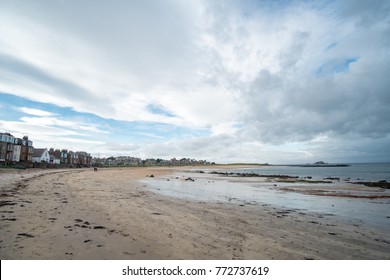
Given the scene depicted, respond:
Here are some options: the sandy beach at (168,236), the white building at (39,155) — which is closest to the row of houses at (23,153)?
the white building at (39,155)

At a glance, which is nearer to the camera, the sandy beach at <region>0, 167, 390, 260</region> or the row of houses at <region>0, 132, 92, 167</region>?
the sandy beach at <region>0, 167, 390, 260</region>

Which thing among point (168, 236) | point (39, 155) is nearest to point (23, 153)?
point (39, 155)

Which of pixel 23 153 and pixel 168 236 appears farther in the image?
pixel 23 153

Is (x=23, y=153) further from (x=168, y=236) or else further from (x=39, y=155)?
(x=168, y=236)

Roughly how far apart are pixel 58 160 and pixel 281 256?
126449 millimetres

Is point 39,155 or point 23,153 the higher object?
point 23,153

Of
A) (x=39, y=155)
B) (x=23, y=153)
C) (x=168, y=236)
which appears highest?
(x=23, y=153)

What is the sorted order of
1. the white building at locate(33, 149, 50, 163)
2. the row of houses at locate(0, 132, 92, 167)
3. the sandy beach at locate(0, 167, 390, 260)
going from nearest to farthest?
the sandy beach at locate(0, 167, 390, 260)
the row of houses at locate(0, 132, 92, 167)
the white building at locate(33, 149, 50, 163)

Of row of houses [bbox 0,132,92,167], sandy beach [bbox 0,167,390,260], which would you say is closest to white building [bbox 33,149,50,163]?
row of houses [bbox 0,132,92,167]

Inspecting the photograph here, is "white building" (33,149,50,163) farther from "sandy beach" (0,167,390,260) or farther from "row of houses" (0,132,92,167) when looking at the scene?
"sandy beach" (0,167,390,260)

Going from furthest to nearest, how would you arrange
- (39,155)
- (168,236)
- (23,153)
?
(39,155), (23,153), (168,236)

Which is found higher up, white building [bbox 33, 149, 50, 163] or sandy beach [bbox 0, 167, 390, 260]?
white building [bbox 33, 149, 50, 163]
